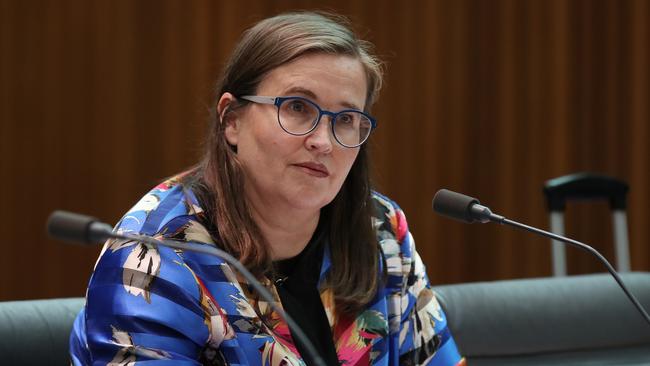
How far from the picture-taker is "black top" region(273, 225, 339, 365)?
6.26ft

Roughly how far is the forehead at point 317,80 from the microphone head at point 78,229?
641 millimetres

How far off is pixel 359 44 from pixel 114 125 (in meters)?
2.05

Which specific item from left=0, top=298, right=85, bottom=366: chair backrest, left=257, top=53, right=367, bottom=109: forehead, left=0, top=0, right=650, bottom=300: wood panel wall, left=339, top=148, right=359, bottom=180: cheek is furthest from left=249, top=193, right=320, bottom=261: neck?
left=0, top=0, right=650, bottom=300: wood panel wall

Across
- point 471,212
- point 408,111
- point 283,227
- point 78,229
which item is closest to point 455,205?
point 471,212

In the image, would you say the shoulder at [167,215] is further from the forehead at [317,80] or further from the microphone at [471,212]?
the microphone at [471,212]

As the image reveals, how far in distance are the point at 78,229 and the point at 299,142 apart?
623mm

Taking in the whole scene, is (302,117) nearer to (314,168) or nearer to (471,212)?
(314,168)

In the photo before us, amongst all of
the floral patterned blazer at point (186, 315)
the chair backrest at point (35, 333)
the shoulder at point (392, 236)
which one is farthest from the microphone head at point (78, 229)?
the shoulder at point (392, 236)

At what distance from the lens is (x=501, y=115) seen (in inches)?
176

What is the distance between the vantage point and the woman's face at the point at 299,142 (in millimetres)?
1829

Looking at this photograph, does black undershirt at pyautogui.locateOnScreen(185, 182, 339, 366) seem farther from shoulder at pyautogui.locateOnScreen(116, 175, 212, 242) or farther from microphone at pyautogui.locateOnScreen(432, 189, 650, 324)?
microphone at pyautogui.locateOnScreen(432, 189, 650, 324)

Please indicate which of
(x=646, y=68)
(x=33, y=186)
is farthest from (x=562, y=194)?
(x=33, y=186)

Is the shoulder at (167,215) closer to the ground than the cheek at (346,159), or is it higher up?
closer to the ground

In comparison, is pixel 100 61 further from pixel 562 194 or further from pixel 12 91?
pixel 562 194
